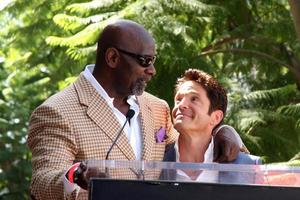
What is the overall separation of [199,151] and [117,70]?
49 cm

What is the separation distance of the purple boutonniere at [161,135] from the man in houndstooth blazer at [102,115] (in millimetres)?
15

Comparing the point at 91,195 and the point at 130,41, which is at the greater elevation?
the point at 130,41

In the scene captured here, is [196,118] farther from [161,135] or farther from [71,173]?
[71,173]

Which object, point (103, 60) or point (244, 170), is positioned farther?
point (103, 60)

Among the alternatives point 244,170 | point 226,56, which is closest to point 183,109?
point 244,170

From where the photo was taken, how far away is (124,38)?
3129mm

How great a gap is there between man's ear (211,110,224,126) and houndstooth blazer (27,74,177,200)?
25cm


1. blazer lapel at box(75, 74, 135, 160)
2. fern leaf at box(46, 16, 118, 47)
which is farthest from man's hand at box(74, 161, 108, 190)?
fern leaf at box(46, 16, 118, 47)

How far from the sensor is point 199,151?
3.37 metres

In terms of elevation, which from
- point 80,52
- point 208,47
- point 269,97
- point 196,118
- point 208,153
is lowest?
point 208,153

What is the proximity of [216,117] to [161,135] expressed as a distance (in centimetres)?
23

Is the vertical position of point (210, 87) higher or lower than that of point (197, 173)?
higher

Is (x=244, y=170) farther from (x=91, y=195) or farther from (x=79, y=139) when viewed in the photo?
(x=79, y=139)

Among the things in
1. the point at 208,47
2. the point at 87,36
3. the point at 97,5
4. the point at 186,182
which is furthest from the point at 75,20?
the point at 186,182
